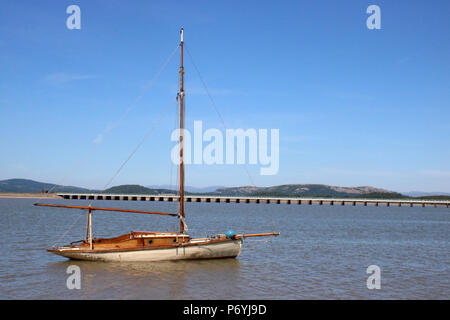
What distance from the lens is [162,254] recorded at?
90.6 ft

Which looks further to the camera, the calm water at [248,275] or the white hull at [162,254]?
the white hull at [162,254]

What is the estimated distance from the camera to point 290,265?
28.0m

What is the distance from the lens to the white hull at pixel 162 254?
27.2 meters

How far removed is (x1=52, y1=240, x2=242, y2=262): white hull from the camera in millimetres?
27188

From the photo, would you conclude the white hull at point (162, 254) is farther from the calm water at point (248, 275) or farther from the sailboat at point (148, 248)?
the calm water at point (248, 275)

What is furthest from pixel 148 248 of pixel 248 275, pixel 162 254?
pixel 248 275

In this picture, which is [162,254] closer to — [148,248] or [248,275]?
[148,248]

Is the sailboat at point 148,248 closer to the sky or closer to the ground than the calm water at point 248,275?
closer to the sky

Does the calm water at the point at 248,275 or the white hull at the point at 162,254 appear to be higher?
the white hull at the point at 162,254

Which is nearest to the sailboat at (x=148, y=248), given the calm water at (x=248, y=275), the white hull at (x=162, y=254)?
the white hull at (x=162, y=254)
